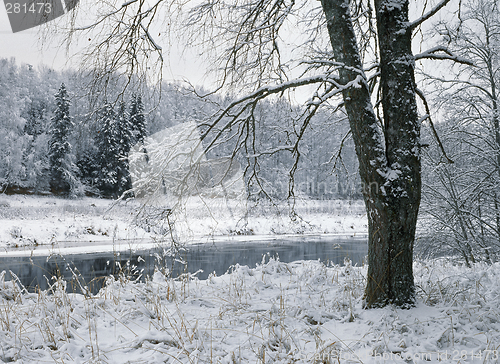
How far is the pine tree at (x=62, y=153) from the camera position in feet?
98.6

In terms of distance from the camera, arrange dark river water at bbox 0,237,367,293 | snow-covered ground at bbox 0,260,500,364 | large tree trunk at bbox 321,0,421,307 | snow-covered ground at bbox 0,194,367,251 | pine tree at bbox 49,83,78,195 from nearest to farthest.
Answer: snow-covered ground at bbox 0,260,500,364, large tree trunk at bbox 321,0,421,307, dark river water at bbox 0,237,367,293, snow-covered ground at bbox 0,194,367,251, pine tree at bbox 49,83,78,195

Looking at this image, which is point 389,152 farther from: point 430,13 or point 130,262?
point 130,262

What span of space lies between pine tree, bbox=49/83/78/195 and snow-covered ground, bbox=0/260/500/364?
30.0 meters

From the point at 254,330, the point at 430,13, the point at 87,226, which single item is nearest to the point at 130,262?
the point at 87,226

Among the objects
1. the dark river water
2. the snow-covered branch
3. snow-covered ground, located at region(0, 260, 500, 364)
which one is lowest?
the dark river water

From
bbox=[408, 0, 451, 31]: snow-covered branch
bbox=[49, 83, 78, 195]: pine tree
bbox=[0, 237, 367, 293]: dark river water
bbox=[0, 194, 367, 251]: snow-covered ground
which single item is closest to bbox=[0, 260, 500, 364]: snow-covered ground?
bbox=[408, 0, 451, 31]: snow-covered branch

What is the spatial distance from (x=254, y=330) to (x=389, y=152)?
210 centimetres

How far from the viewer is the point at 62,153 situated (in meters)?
30.8

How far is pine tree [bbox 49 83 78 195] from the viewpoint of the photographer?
3005 centimetres

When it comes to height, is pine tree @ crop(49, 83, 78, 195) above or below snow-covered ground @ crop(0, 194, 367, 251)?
above

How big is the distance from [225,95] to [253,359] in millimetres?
3348

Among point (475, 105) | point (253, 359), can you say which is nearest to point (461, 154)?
point (475, 105)

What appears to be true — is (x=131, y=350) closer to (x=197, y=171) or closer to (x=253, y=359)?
(x=253, y=359)

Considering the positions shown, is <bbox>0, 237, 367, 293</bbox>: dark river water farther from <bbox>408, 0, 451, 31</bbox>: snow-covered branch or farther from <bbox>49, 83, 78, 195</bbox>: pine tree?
<bbox>49, 83, 78, 195</bbox>: pine tree
